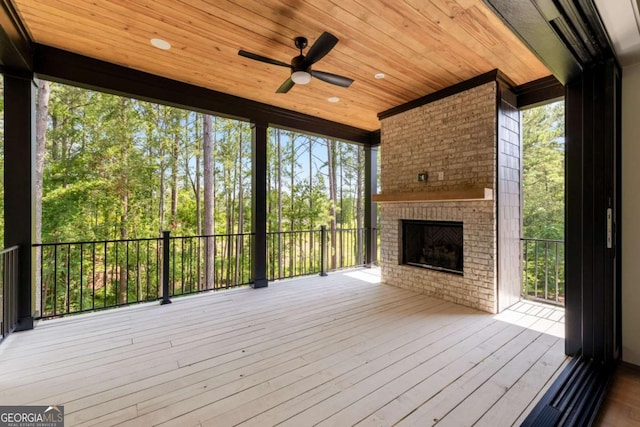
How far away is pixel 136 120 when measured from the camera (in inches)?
291

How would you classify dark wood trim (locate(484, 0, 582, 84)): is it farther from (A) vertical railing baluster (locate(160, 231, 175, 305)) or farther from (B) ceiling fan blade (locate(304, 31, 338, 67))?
(A) vertical railing baluster (locate(160, 231, 175, 305))

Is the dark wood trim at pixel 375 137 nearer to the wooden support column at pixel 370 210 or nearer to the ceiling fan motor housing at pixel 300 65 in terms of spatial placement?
the wooden support column at pixel 370 210

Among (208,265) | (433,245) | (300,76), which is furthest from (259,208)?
(208,265)

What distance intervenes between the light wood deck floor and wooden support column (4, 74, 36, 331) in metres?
0.45

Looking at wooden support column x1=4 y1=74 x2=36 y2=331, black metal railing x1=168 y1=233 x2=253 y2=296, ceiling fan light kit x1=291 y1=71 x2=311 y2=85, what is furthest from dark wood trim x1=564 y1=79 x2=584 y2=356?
wooden support column x1=4 y1=74 x2=36 y2=331

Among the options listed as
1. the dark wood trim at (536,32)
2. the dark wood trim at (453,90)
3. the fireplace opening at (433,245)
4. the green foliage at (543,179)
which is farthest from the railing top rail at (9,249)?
the green foliage at (543,179)

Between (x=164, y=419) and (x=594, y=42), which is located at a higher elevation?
(x=594, y=42)

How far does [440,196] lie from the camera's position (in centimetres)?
369

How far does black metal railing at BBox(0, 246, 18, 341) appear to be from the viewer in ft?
8.27

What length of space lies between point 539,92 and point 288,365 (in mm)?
4380

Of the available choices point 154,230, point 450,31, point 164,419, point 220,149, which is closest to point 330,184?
point 220,149

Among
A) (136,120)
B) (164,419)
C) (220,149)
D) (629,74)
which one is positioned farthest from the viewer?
(220,149)

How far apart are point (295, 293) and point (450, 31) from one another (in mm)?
3649

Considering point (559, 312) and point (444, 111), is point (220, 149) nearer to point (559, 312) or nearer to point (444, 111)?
point (444, 111)
